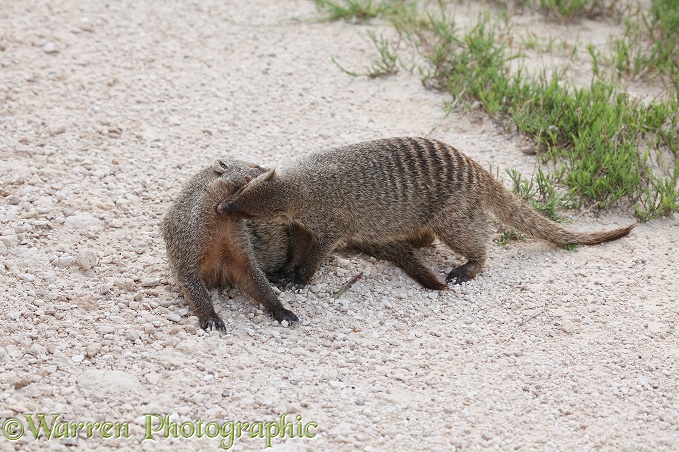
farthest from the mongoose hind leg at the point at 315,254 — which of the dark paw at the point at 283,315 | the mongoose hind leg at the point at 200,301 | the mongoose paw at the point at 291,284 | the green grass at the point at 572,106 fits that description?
the green grass at the point at 572,106

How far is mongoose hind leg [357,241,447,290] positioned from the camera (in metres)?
3.48

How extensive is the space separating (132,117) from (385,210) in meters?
1.66

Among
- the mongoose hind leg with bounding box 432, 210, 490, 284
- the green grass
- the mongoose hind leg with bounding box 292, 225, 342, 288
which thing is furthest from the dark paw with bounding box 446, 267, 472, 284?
the green grass

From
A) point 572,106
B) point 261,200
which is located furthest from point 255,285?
point 572,106

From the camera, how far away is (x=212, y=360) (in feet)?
9.48

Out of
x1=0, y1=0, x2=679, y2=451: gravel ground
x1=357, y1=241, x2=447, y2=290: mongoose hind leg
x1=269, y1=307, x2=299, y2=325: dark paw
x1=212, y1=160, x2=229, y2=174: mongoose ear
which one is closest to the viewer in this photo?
x1=0, y1=0, x2=679, y2=451: gravel ground

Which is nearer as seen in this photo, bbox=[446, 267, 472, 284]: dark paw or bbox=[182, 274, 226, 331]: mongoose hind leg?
bbox=[182, 274, 226, 331]: mongoose hind leg

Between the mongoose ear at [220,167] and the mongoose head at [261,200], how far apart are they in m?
0.11

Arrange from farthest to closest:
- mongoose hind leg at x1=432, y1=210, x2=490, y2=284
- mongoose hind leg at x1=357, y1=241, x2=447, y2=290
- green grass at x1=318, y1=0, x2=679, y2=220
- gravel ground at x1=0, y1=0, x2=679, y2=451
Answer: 1. green grass at x1=318, y1=0, x2=679, y2=220
2. mongoose hind leg at x1=432, y1=210, x2=490, y2=284
3. mongoose hind leg at x1=357, y1=241, x2=447, y2=290
4. gravel ground at x1=0, y1=0, x2=679, y2=451

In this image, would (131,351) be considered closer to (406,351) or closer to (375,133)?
(406,351)

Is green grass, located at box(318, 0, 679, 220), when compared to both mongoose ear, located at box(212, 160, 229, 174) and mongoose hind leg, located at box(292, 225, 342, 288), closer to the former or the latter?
mongoose hind leg, located at box(292, 225, 342, 288)

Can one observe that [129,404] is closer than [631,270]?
Yes

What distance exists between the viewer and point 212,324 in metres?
3.08

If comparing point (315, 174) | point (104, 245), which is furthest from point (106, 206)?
point (315, 174)
